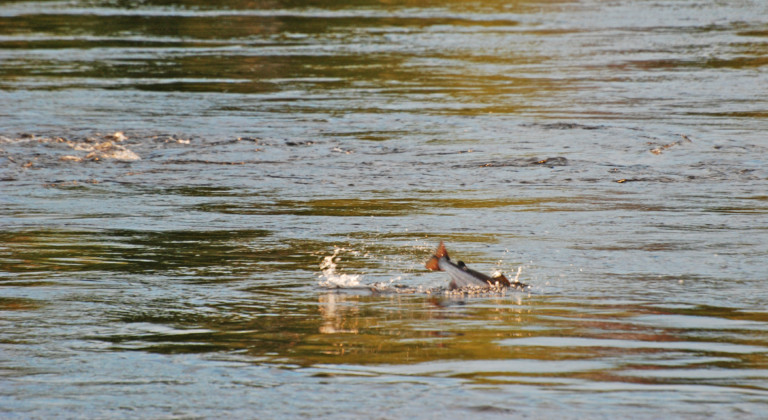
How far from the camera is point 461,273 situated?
25.1 ft

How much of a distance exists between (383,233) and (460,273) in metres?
1.94

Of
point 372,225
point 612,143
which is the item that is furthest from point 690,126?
point 372,225

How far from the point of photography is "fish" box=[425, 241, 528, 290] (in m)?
7.64

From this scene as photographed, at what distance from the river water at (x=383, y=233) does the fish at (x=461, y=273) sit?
0.12 metres

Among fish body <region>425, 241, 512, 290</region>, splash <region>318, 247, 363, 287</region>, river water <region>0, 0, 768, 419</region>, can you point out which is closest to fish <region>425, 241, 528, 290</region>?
fish body <region>425, 241, 512, 290</region>

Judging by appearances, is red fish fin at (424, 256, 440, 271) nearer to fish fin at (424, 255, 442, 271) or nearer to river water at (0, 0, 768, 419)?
fish fin at (424, 255, 442, 271)

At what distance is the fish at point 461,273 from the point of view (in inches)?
301

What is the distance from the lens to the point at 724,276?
7.98 metres

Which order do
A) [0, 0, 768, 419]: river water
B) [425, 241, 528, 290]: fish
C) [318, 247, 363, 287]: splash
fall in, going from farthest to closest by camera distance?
[318, 247, 363, 287]: splash → [425, 241, 528, 290]: fish → [0, 0, 768, 419]: river water

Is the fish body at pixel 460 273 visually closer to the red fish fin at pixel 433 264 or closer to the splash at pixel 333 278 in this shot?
the red fish fin at pixel 433 264

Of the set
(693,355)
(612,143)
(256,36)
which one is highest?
(256,36)

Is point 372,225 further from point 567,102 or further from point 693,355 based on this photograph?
point 567,102

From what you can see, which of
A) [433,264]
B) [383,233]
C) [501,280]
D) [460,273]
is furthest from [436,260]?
[383,233]

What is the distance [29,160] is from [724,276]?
7.48 meters
